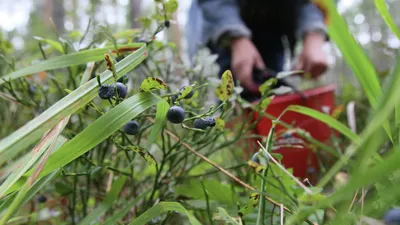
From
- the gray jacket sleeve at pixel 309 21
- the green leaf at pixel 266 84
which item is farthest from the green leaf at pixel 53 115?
the gray jacket sleeve at pixel 309 21

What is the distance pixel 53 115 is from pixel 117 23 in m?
5.46

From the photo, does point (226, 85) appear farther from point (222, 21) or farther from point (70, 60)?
point (222, 21)

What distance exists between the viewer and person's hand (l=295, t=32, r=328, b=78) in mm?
1478

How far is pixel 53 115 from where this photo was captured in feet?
1.26

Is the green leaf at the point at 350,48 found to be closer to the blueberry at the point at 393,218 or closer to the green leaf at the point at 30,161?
the blueberry at the point at 393,218

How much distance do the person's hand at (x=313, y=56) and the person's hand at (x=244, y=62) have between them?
20 centimetres

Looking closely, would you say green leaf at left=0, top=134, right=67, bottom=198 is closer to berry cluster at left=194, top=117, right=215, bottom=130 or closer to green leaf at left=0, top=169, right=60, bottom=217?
green leaf at left=0, top=169, right=60, bottom=217

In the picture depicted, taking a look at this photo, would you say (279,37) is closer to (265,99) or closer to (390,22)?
(265,99)

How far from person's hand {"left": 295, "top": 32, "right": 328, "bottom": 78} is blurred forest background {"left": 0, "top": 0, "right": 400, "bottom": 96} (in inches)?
6.8

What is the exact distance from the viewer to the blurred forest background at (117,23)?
120 cm

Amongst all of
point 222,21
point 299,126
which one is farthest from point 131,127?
point 222,21

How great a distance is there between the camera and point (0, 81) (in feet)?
1.84

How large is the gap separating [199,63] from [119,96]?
38 centimetres

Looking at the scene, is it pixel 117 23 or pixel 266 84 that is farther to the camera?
pixel 117 23
